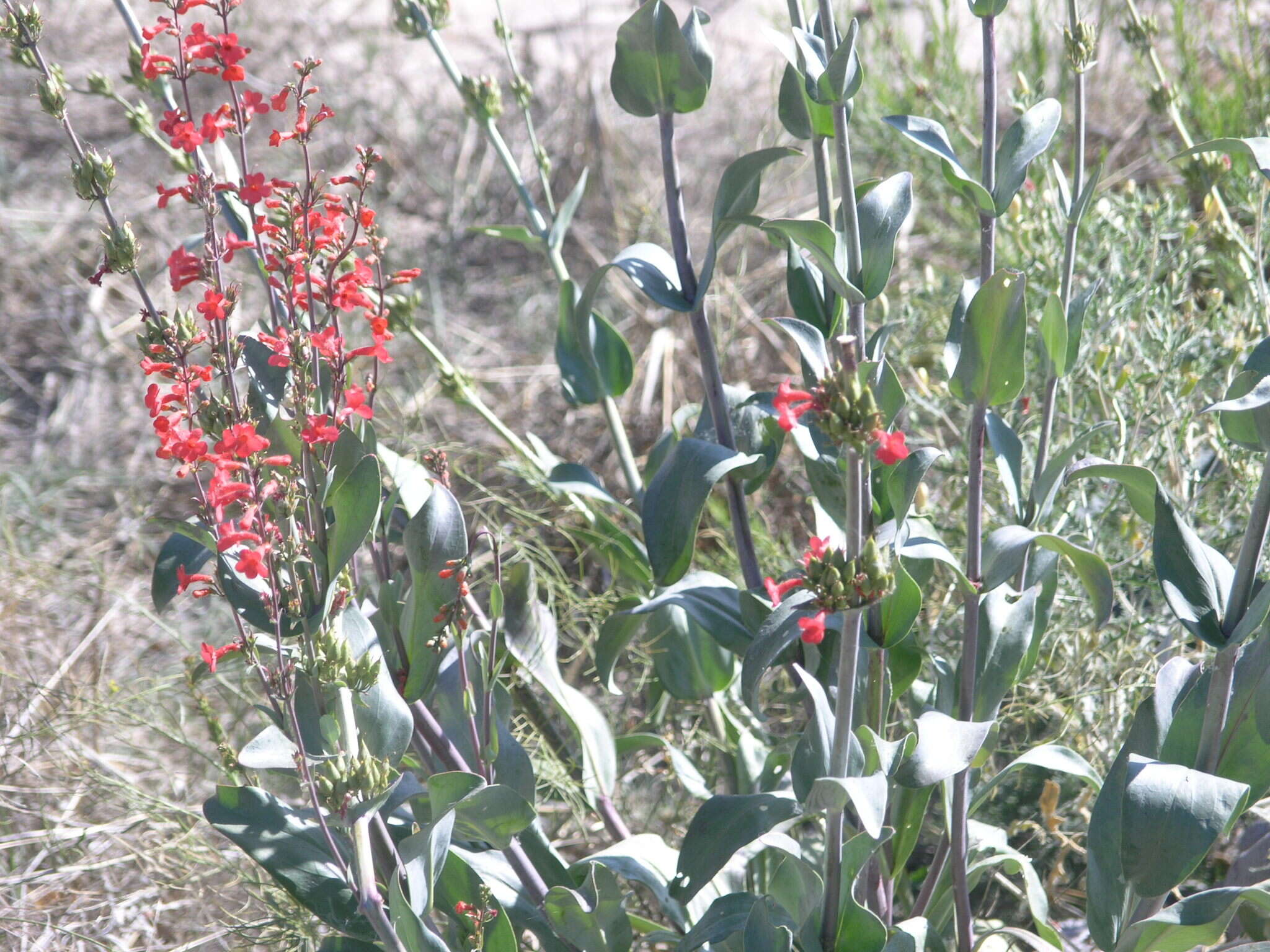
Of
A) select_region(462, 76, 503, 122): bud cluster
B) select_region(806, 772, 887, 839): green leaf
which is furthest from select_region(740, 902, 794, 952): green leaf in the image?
select_region(462, 76, 503, 122): bud cluster

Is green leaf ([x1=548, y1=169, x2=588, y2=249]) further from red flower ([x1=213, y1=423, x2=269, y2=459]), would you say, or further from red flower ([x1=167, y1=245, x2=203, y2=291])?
red flower ([x1=213, y1=423, x2=269, y2=459])

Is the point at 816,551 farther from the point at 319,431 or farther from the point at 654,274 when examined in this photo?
the point at 654,274

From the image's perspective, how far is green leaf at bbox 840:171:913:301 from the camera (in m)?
1.18

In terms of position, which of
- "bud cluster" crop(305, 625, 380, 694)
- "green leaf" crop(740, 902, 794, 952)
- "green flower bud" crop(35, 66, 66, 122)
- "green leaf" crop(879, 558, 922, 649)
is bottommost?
"green leaf" crop(740, 902, 794, 952)

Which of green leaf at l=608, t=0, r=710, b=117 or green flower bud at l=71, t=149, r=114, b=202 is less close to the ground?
green leaf at l=608, t=0, r=710, b=117

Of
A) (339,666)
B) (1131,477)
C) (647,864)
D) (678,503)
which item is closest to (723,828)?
(647,864)

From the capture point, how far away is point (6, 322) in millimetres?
3201

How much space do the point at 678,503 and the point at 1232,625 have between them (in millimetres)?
588

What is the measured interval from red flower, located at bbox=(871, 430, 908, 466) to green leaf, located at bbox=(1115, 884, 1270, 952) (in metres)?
0.58

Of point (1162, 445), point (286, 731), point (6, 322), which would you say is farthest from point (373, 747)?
point (6, 322)

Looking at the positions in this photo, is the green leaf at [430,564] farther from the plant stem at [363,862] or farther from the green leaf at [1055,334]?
the green leaf at [1055,334]

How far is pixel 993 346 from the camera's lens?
3.95 feet

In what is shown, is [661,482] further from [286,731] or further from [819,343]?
[286,731]

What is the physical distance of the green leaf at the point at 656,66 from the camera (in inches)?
51.5
